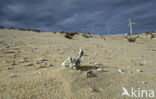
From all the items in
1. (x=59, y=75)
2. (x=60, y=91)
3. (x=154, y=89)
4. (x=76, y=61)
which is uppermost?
(x=76, y=61)

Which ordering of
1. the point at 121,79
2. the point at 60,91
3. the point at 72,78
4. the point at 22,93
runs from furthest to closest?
the point at 121,79 < the point at 72,78 < the point at 60,91 < the point at 22,93

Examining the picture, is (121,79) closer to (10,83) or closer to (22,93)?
(22,93)

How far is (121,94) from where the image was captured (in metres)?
2.26

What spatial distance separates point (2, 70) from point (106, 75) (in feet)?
8.75

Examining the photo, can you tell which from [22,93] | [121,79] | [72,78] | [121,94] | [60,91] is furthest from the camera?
[121,79]

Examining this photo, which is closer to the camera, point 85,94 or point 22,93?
point 22,93

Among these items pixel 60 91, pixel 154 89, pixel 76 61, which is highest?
pixel 76 61

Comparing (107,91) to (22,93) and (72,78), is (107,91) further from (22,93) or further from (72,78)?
(22,93)

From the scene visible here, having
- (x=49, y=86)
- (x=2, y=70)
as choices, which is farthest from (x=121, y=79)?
(x=2, y=70)

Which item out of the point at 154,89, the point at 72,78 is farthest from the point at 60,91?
the point at 154,89

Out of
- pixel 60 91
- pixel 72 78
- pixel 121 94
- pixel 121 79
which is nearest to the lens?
pixel 60 91

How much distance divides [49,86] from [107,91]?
3.79 feet

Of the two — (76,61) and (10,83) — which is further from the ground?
(76,61)

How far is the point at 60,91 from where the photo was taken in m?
2.09
